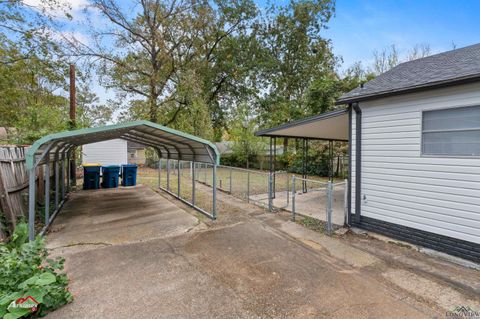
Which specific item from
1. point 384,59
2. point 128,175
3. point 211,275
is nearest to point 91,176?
point 128,175

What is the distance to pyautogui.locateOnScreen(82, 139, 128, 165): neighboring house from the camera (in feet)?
56.7

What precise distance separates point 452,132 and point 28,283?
20.2ft

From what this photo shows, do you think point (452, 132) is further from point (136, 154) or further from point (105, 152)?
point (136, 154)

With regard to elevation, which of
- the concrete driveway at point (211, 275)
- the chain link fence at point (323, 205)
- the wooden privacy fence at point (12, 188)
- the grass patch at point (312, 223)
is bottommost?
the concrete driveway at point (211, 275)

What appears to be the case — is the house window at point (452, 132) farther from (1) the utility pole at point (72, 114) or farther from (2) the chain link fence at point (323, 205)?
(1) the utility pole at point (72, 114)

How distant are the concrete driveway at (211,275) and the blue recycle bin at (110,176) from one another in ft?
16.9

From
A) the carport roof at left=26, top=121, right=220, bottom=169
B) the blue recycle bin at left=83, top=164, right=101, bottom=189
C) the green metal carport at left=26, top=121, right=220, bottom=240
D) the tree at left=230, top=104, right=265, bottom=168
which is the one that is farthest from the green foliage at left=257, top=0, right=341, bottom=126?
the green metal carport at left=26, top=121, right=220, bottom=240

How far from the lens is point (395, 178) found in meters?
4.78

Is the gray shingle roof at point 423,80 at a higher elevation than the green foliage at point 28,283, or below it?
higher

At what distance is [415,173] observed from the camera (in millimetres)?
4496

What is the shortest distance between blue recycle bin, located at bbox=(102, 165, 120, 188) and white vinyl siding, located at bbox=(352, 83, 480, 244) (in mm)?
9832

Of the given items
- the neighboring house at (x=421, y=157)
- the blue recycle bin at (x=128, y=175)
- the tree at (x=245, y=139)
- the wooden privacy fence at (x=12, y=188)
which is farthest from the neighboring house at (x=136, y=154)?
the neighboring house at (x=421, y=157)

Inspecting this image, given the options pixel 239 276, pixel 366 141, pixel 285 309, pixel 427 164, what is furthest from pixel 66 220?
pixel 427 164

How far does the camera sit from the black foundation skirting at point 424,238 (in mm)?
3873
